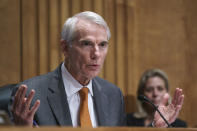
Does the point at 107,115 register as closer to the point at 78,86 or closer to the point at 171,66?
the point at 78,86

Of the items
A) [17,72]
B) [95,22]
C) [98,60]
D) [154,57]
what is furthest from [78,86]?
[154,57]

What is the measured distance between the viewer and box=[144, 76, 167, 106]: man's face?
4121 mm

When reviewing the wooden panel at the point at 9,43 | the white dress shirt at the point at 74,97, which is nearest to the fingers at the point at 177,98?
the white dress shirt at the point at 74,97

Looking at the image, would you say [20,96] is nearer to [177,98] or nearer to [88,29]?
[88,29]

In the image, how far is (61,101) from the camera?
274cm

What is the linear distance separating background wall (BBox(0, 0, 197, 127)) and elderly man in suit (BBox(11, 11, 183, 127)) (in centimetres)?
88

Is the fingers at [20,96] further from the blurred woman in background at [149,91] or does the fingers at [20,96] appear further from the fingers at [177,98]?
the blurred woman in background at [149,91]

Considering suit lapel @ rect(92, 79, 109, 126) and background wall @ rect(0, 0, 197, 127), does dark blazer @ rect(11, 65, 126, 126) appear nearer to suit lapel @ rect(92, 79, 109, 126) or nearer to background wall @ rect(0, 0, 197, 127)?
suit lapel @ rect(92, 79, 109, 126)

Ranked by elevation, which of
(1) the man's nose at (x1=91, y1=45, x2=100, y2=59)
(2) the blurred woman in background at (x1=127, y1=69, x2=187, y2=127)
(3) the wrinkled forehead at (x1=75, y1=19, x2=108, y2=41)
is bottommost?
(2) the blurred woman in background at (x1=127, y1=69, x2=187, y2=127)

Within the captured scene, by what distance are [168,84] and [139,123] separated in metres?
0.54

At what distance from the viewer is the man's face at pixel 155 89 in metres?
4.12

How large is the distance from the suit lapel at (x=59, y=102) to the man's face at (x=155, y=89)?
1.55 m

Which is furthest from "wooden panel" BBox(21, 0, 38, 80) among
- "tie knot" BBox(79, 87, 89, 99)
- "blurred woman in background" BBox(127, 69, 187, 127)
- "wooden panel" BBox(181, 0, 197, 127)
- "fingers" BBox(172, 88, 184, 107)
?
"wooden panel" BBox(181, 0, 197, 127)

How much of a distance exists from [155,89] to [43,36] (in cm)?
132
